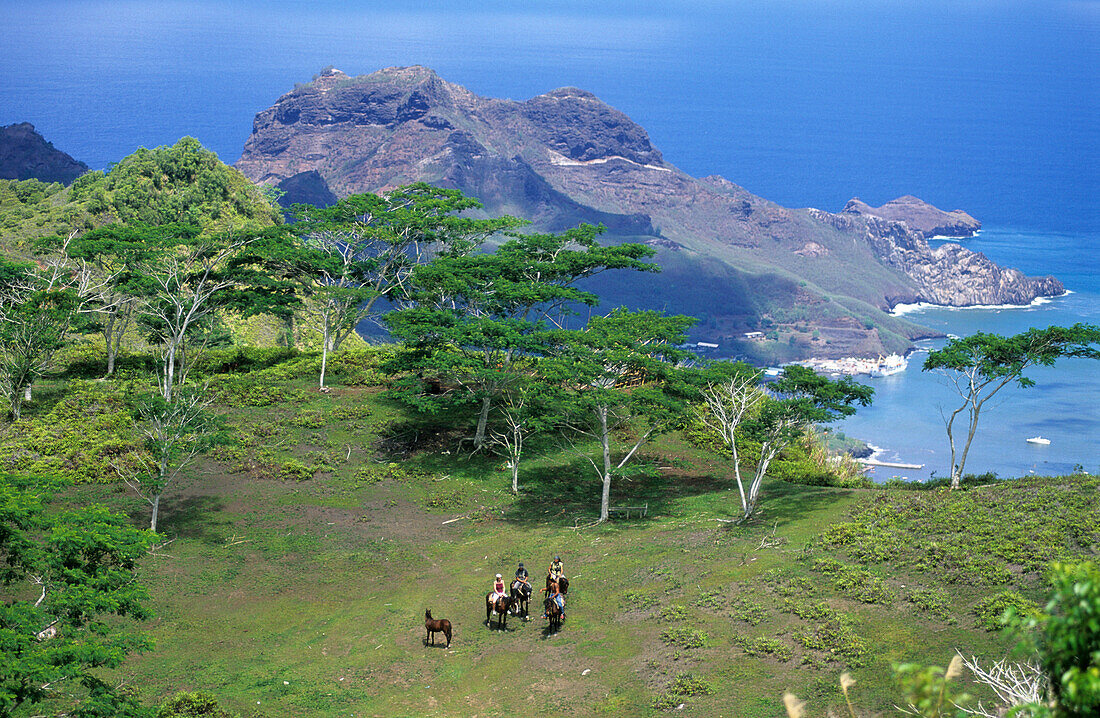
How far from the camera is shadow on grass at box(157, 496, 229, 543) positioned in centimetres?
→ 3326

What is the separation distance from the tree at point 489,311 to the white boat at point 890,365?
119 m

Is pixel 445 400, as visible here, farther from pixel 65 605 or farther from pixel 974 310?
pixel 974 310

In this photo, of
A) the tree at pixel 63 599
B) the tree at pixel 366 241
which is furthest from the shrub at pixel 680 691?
the tree at pixel 366 241

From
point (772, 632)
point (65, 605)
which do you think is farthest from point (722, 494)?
point (65, 605)

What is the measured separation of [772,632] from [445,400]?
22699 millimetres

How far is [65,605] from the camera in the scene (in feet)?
59.7

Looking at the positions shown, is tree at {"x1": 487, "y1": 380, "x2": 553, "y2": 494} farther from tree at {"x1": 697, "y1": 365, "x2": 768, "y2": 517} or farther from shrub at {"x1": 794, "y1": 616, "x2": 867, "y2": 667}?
shrub at {"x1": 794, "y1": 616, "x2": 867, "y2": 667}

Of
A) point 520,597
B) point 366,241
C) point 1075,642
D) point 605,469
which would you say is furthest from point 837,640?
point 366,241

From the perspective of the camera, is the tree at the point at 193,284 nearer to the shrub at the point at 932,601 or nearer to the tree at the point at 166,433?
the tree at the point at 166,433

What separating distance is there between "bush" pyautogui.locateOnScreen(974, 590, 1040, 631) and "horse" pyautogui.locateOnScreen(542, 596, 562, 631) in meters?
10.1

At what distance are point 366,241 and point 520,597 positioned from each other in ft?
101

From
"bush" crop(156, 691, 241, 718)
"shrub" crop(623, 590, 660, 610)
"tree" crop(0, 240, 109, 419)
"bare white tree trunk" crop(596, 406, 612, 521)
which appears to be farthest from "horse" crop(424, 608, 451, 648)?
"tree" crop(0, 240, 109, 419)

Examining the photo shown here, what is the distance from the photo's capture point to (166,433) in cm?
3309

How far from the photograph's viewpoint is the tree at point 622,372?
115 ft
